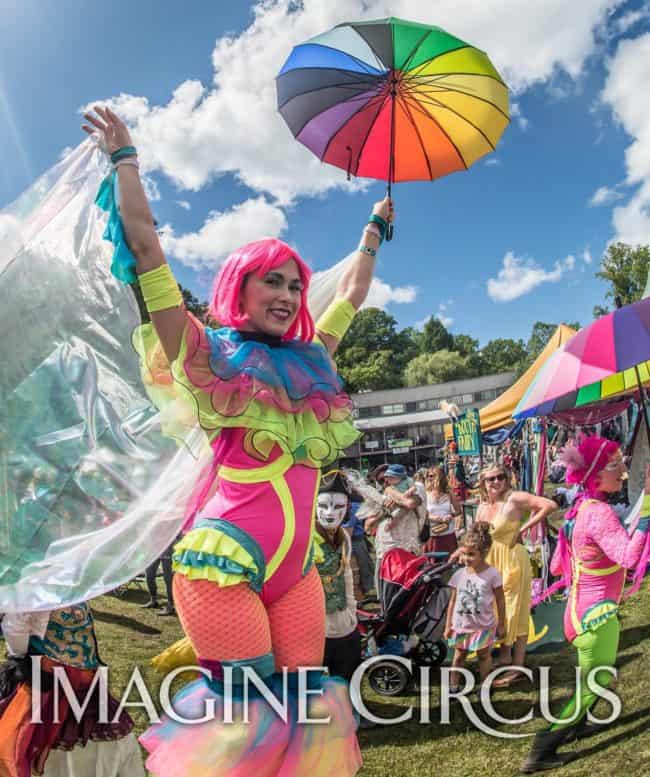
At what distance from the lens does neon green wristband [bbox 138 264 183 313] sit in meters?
1.52

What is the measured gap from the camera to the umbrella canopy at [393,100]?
235 centimetres

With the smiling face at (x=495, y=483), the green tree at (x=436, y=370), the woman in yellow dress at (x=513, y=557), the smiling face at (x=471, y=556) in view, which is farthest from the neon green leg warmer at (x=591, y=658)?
the green tree at (x=436, y=370)

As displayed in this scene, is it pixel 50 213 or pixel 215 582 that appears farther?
pixel 50 213

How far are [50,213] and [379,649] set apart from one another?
436 cm

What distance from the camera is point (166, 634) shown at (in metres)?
6.71

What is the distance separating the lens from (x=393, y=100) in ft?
8.04

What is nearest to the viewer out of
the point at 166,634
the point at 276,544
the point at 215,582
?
the point at 215,582

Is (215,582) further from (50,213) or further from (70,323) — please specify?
(50,213)

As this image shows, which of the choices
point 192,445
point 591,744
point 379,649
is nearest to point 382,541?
point 379,649

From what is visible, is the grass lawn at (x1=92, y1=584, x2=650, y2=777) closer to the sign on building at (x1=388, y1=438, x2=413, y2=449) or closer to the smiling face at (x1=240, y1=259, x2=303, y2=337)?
the smiling face at (x1=240, y1=259, x2=303, y2=337)

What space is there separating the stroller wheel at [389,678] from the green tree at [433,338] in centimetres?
7575

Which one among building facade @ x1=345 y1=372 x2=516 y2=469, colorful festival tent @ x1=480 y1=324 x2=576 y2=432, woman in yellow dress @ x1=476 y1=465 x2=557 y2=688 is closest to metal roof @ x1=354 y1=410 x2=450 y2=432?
building facade @ x1=345 y1=372 x2=516 y2=469

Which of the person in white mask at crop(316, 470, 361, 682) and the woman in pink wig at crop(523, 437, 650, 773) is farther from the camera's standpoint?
the person in white mask at crop(316, 470, 361, 682)

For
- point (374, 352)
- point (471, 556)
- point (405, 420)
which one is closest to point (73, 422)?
point (471, 556)
